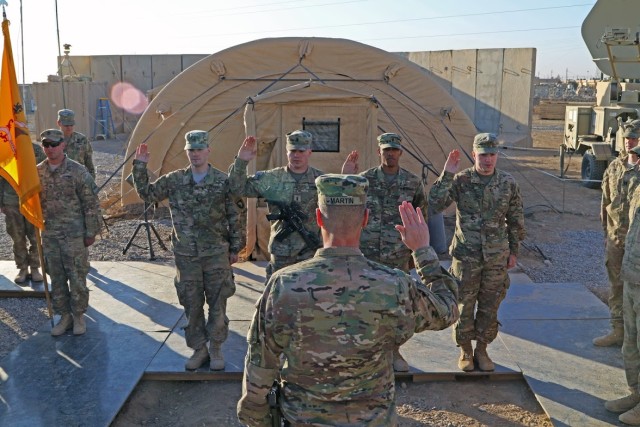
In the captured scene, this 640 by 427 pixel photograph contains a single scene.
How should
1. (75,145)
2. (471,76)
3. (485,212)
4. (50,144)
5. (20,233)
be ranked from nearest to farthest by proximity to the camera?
(485,212), (50,144), (20,233), (75,145), (471,76)

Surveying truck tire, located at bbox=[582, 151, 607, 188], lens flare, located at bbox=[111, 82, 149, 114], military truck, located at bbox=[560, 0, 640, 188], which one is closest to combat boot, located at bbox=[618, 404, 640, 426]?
military truck, located at bbox=[560, 0, 640, 188]

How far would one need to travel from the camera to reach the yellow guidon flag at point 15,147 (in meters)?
4.81

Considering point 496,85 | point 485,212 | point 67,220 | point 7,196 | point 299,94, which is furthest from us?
point 496,85

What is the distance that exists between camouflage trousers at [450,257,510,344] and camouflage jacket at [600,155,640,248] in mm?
1335

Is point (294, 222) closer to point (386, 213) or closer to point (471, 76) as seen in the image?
point (386, 213)

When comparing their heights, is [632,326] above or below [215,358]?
above

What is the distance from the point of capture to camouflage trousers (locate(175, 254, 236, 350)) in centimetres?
436

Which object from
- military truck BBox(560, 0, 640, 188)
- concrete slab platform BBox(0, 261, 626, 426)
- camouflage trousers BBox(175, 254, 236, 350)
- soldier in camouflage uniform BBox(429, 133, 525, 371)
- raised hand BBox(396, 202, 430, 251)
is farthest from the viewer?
military truck BBox(560, 0, 640, 188)

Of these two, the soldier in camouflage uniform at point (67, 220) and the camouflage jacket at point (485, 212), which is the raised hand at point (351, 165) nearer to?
the camouflage jacket at point (485, 212)

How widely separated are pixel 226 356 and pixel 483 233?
2.12 metres

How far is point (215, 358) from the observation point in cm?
448

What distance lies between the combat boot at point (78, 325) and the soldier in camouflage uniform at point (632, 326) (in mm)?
3976

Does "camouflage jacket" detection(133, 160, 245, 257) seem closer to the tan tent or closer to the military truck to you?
the tan tent

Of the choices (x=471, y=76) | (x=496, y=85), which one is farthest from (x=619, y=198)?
(x=471, y=76)
